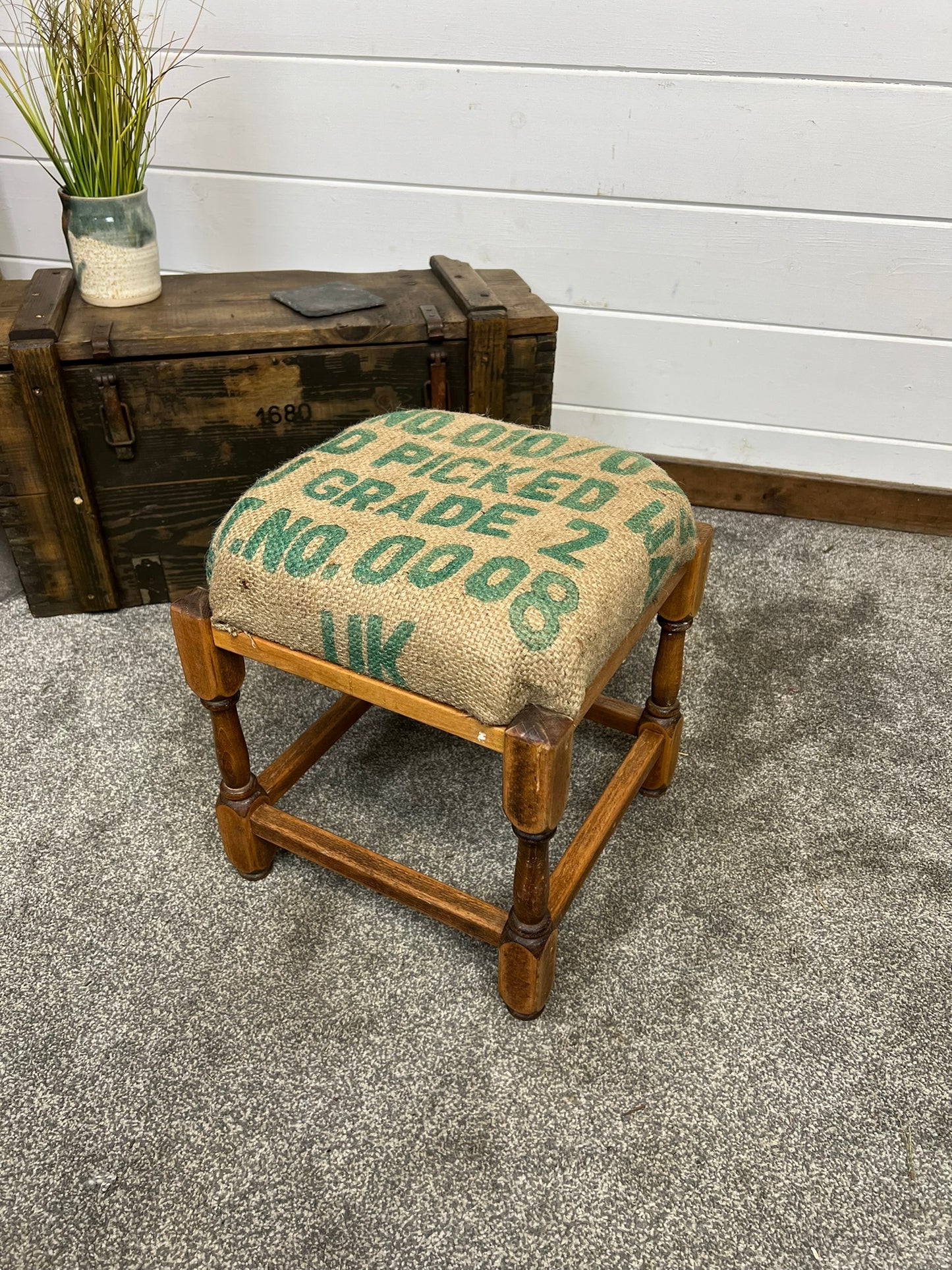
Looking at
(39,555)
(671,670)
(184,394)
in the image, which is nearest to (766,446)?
(671,670)

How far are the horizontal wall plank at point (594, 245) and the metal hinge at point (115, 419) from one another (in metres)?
0.60

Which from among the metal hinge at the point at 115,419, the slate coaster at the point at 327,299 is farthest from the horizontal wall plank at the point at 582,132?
the metal hinge at the point at 115,419

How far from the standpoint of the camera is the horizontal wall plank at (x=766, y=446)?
1.71 meters

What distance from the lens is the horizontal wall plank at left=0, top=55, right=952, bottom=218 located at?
4.82 feet

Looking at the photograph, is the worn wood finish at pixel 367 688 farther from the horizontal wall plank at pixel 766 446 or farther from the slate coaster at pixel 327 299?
the horizontal wall plank at pixel 766 446

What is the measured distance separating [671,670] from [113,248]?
1011 mm

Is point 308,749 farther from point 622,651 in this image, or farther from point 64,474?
point 64,474

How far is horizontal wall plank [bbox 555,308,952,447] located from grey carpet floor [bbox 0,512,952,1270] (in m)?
0.56

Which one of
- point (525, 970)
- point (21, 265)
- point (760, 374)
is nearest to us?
point (525, 970)

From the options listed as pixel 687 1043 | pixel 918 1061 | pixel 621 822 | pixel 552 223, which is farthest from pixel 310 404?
pixel 918 1061

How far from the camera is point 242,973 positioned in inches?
37.9

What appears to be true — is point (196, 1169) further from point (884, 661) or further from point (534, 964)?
point (884, 661)

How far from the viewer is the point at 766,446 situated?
5.77ft

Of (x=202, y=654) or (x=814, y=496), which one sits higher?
(x=202, y=654)
